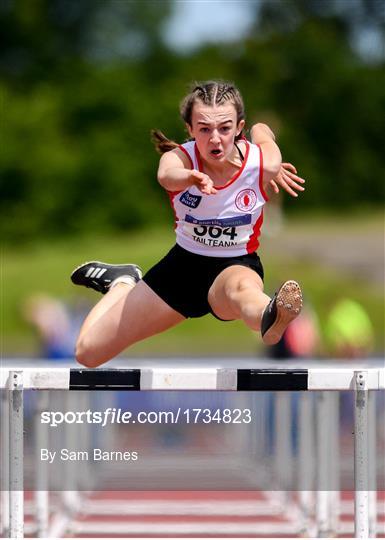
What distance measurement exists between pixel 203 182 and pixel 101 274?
1.20m

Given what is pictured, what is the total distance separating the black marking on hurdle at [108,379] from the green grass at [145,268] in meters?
13.3

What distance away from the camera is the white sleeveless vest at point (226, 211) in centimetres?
558

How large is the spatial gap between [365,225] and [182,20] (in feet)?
58.0

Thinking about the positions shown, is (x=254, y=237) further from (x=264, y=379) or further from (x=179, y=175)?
(x=264, y=379)

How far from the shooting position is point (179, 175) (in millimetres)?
5324

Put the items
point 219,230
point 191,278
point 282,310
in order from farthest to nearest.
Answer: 1. point 191,278
2. point 219,230
3. point 282,310

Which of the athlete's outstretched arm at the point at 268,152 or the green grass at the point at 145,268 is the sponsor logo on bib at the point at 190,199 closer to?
the athlete's outstretched arm at the point at 268,152

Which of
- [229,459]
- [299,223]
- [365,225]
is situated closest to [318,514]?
[229,459]

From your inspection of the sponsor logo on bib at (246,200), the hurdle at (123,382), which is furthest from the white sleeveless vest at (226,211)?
the hurdle at (123,382)

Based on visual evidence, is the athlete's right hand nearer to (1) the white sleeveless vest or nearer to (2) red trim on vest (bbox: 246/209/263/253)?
(1) the white sleeveless vest

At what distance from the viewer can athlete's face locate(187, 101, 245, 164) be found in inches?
216

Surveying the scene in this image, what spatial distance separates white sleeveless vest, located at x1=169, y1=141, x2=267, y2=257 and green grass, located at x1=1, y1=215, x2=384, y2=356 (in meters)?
12.9

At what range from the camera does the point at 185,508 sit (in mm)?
8148

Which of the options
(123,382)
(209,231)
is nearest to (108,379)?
(123,382)
